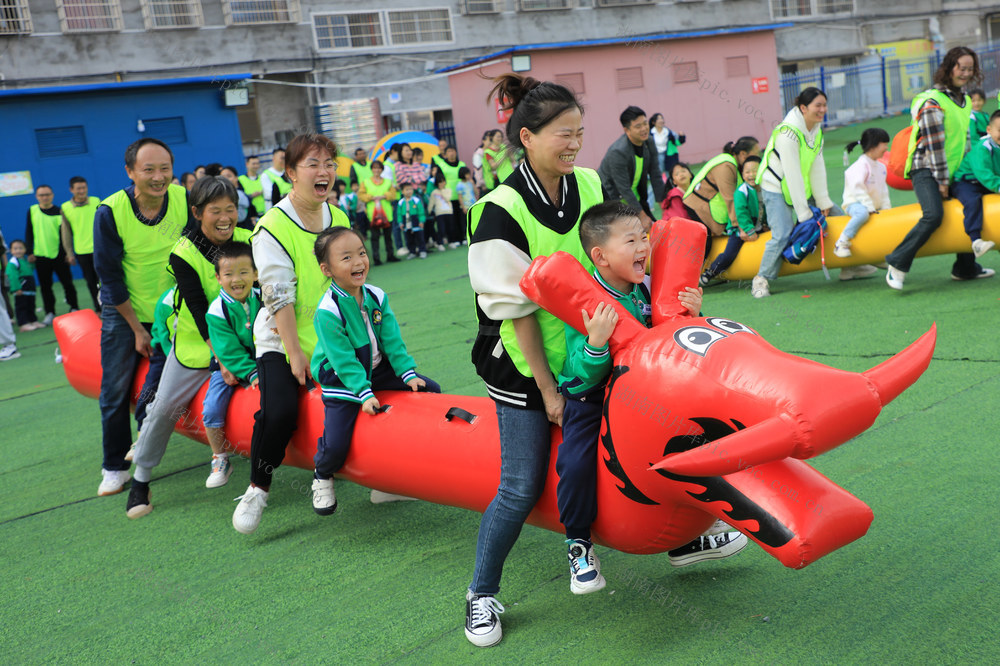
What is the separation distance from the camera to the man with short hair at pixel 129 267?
4.10 metres

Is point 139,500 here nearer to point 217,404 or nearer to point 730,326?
point 217,404

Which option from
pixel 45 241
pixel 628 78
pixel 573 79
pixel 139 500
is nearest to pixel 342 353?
pixel 139 500

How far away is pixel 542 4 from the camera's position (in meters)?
26.0

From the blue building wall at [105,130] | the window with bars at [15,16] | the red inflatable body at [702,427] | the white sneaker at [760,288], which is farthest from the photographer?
the window with bars at [15,16]

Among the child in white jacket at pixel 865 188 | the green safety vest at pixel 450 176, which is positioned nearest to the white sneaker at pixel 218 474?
the child in white jacket at pixel 865 188

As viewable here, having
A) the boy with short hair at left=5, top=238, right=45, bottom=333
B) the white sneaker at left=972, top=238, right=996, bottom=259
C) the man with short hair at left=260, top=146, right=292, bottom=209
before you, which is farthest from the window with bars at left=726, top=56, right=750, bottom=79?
the boy with short hair at left=5, top=238, right=45, bottom=333

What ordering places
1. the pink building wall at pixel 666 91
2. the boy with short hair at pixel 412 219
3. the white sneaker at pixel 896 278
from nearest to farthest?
the white sneaker at pixel 896 278, the boy with short hair at pixel 412 219, the pink building wall at pixel 666 91

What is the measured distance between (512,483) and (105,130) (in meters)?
14.2

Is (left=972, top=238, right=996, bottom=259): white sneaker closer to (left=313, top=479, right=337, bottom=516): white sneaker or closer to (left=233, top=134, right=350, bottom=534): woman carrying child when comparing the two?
(left=233, top=134, right=350, bottom=534): woman carrying child

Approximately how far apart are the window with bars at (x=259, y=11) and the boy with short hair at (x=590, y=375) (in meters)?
22.2

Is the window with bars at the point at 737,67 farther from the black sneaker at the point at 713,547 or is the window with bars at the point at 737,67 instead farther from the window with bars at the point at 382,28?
the black sneaker at the point at 713,547

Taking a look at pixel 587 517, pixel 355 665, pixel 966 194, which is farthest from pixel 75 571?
pixel 966 194

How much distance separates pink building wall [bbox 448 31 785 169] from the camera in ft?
64.0

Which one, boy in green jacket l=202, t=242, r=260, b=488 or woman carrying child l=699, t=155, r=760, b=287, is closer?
boy in green jacket l=202, t=242, r=260, b=488
